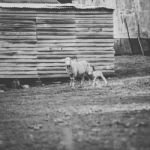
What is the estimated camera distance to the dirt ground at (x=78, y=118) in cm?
669

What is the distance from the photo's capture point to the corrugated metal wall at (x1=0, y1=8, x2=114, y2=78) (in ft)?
57.5

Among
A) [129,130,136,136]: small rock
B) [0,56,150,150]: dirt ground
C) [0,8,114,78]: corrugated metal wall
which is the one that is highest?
[0,8,114,78]: corrugated metal wall

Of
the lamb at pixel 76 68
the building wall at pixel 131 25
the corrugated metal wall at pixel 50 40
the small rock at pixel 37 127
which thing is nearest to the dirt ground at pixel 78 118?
the small rock at pixel 37 127

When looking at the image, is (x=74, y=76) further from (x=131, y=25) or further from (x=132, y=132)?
(x=131, y=25)

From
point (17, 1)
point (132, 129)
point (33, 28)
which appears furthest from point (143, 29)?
point (132, 129)

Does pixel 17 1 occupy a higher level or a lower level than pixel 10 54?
higher

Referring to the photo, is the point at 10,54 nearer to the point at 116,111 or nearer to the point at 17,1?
the point at 17,1

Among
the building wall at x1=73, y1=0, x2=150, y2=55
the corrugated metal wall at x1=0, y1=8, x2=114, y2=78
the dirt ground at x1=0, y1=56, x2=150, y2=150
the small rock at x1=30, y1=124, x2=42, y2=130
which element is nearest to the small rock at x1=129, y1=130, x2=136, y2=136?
the dirt ground at x1=0, y1=56, x2=150, y2=150

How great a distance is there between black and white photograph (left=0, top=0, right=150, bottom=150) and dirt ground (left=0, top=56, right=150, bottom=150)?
0.02 meters

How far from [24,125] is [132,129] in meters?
2.71

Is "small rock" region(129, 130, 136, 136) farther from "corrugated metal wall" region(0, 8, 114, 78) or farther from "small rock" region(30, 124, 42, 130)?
"corrugated metal wall" region(0, 8, 114, 78)

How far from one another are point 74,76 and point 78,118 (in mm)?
7554

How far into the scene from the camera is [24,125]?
884 cm

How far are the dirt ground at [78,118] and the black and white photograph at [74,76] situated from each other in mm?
16
